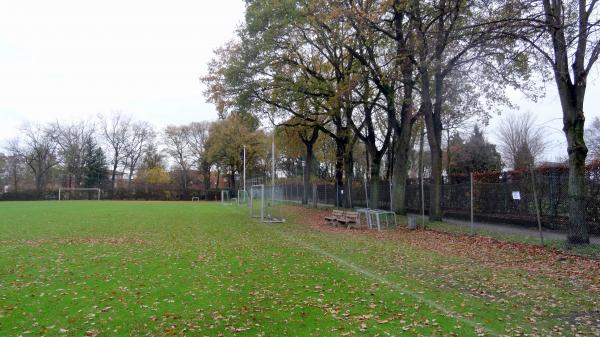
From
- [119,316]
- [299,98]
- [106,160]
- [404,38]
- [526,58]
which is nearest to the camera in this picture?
[119,316]

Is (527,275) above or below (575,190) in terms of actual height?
below

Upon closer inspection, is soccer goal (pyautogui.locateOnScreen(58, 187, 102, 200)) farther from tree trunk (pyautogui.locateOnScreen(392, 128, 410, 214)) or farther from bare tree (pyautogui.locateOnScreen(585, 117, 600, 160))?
bare tree (pyautogui.locateOnScreen(585, 117, 600, 160))

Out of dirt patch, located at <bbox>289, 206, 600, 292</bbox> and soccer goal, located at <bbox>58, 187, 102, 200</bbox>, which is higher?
soccer goal, located at <bbox>58, 187, 102, 200</bbox>

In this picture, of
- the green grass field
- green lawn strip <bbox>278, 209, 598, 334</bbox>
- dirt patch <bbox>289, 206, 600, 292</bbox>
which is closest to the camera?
the green grass field

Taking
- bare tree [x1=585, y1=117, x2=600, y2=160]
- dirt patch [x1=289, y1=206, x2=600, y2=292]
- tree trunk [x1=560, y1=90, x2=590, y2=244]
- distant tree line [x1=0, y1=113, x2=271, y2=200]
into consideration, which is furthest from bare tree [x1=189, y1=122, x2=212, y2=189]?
tree trunk [x1=560, y1=90, x2=590, y2=244]

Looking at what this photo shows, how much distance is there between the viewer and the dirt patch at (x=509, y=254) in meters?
9.34

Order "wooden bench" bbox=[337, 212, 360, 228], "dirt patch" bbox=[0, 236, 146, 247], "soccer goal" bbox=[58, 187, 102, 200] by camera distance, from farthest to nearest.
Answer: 1. "soccer goal" bbox=[58, 187, 102, 200]
2. "wooden bench" bbox=[337, 212, 360, 228]
3. "dirt patch" bbox=[0, 236, 146, 247]

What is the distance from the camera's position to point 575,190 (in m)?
12.3

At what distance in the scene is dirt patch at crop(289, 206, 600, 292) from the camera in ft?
30.6

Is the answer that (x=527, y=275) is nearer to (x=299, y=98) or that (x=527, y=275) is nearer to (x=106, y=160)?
(x=299, y=98)

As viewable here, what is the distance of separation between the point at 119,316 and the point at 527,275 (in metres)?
7.51

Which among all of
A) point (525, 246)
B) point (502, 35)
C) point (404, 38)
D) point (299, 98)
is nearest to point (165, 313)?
point (525, 246)

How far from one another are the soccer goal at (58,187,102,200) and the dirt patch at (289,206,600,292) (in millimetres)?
61373

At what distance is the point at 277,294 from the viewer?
7.72m
